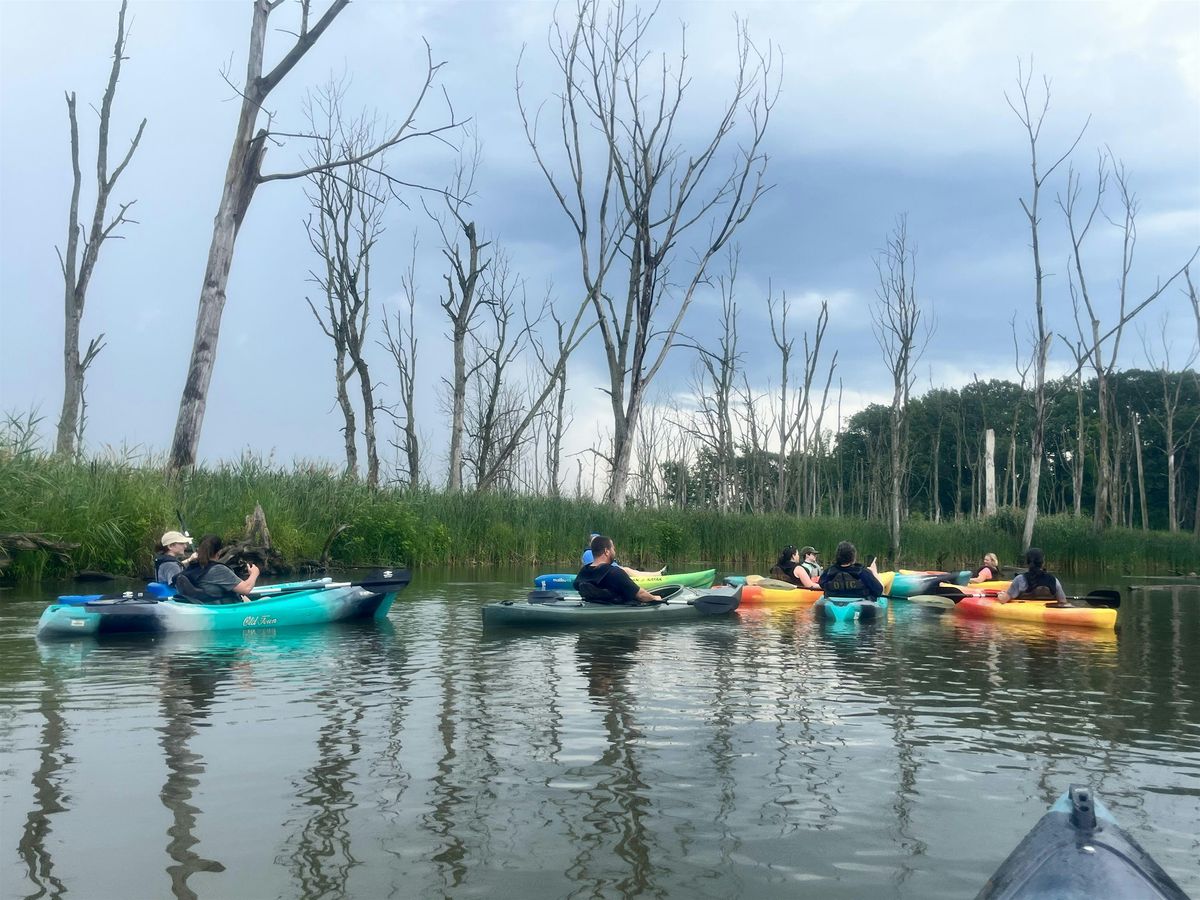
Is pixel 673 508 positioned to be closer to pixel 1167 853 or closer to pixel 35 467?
pixel 35 467

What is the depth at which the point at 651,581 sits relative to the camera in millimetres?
16312

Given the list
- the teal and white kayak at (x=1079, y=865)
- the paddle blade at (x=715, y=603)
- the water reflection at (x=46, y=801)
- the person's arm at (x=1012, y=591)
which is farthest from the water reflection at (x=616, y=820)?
the person's arm at (x=1012, y=591)

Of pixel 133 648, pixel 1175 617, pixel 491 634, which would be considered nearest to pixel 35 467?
pixel 133 648

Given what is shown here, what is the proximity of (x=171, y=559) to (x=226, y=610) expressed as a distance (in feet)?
4.62

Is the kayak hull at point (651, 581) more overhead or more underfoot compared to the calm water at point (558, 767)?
more overhead

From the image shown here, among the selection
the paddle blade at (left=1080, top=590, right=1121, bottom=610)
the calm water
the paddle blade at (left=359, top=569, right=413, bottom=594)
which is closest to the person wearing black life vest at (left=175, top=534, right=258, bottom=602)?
the calm water

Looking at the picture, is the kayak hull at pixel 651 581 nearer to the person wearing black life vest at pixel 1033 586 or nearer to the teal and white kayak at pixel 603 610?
the teal and white kayak at pixel 603 610

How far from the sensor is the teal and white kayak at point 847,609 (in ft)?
44.8

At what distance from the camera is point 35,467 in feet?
52.4

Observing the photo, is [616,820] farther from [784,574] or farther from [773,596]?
[784,574]

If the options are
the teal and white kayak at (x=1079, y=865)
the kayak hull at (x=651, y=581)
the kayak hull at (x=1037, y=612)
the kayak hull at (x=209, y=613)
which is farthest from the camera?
the kayak hull at (x=651, y=581)

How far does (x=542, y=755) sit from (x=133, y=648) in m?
5.85

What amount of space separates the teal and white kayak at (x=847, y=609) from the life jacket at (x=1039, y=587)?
208 centimetres

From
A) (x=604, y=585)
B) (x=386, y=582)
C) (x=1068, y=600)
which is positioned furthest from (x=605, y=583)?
(x=1068, y=600)
